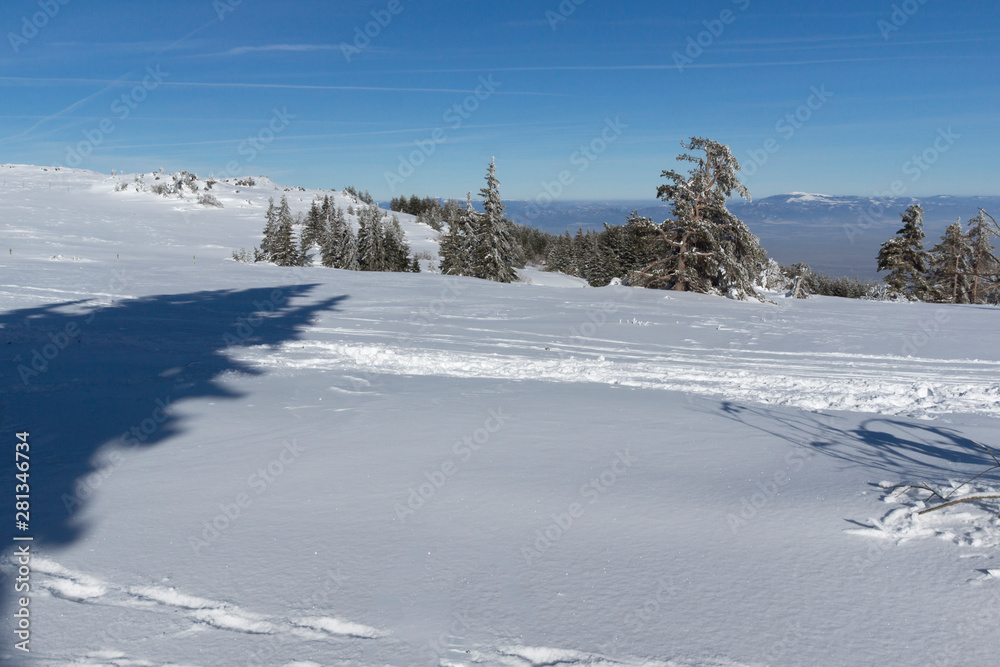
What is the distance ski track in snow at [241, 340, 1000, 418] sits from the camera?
724cm

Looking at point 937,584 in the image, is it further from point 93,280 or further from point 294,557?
point 93,280

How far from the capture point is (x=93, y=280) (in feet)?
53.2

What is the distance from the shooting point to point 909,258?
103ft

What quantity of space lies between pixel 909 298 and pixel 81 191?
80.1 m

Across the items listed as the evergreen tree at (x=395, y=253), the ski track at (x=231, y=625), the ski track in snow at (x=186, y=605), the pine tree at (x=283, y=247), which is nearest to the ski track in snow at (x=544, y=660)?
the ski track at (x=231, y=625)

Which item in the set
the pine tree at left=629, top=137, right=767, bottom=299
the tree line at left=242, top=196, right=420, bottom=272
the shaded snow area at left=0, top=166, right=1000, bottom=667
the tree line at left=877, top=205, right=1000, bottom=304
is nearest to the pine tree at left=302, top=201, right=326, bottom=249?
the tree line at left=242, top=196, right=420, bottom=272

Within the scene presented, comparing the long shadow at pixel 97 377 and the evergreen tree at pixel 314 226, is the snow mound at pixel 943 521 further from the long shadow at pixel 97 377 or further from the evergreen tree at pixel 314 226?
the evergreen tree at pixel 314 226

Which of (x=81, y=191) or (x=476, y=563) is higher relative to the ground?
(x=81, y=191)

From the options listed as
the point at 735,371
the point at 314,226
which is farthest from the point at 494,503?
the point at 314,226

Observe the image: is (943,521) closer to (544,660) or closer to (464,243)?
(544,660)

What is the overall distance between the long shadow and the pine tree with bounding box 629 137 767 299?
42.2 feet

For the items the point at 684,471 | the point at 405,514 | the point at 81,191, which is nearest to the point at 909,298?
the point at 684,471

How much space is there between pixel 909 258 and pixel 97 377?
123 feet

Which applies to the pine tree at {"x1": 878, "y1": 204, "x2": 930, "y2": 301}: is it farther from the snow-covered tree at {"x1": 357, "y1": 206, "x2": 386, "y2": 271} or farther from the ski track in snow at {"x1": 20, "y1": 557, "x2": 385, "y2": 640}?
the ski track in snow at {"x1": 20, "y1": 557, "x2": 385, "y2": 640}
